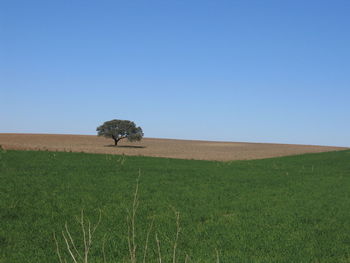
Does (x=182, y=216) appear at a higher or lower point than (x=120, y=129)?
lower

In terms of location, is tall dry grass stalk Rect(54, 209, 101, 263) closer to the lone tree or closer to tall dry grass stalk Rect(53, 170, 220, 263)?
tall dry grass stalk Rect(53, 170, 220, 263)

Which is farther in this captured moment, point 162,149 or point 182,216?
point 162,149

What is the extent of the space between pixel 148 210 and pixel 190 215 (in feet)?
4.78

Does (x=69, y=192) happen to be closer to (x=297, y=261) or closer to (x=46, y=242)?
(x=46, y=242)

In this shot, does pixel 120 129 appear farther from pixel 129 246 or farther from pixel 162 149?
pixel 129 246

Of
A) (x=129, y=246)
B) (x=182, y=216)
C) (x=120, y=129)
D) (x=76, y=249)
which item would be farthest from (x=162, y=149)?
(x=129, y=246)

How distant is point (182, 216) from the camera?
11820mm

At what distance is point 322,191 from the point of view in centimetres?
1767

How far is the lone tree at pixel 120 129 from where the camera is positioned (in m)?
67.2

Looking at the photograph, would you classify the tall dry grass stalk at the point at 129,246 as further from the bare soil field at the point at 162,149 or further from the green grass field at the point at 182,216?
the bare soil field at the point at 162,149

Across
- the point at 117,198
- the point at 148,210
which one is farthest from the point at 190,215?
the point at 117,198

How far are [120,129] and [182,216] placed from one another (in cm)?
5628

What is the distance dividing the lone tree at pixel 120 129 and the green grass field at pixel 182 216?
46.2m

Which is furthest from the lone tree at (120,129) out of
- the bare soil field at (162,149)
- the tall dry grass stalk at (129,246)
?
the tall dry grass stalk at (129,246)
